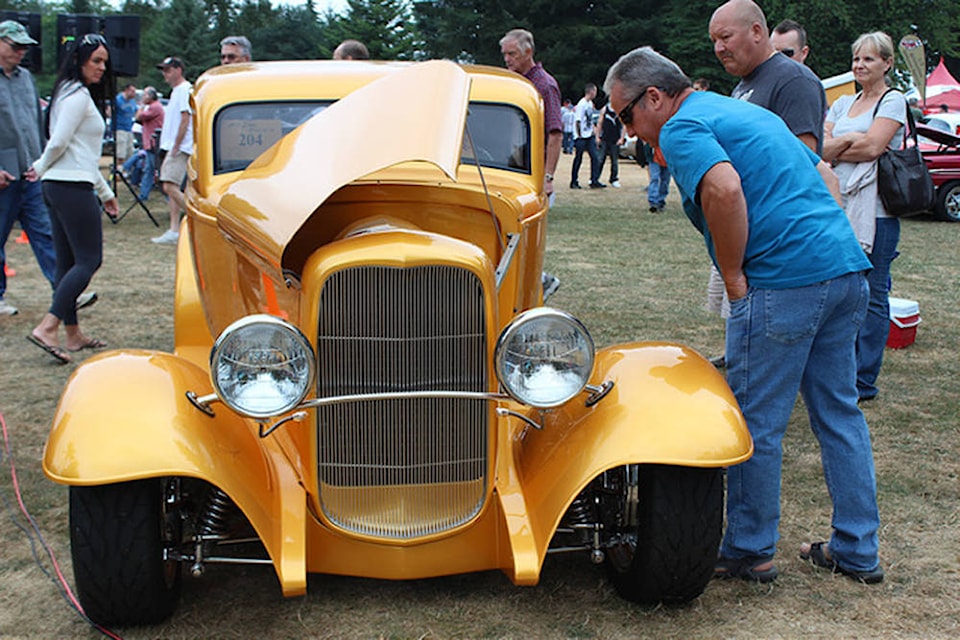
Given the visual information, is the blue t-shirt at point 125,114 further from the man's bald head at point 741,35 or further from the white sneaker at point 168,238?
the man's bald head at point 741,35

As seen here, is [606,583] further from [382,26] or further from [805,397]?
[382,26]

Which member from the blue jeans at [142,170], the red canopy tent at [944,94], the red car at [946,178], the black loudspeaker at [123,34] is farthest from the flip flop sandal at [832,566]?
the red canopy tent at [944,94]

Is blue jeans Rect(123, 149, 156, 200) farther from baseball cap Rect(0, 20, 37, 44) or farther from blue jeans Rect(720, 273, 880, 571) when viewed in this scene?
blue jeans Rect(720, 273, 880, 571)

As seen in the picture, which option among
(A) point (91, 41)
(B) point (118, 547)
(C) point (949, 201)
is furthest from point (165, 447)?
(C) point (949, 201)

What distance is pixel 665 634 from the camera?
9.64 feet

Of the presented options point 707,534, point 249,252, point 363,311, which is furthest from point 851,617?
point 249,252

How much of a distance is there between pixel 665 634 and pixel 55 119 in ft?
15.3

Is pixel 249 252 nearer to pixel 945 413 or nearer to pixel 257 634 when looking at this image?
pixel 257 634

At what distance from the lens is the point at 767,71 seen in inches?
166

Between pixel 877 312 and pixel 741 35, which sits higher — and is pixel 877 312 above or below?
below

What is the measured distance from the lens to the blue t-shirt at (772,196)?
3.00m

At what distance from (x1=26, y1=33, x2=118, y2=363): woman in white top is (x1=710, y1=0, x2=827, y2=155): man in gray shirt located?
362 centimetres

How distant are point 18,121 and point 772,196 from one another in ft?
17.9

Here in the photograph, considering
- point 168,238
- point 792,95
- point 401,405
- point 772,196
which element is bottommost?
point 168,238
